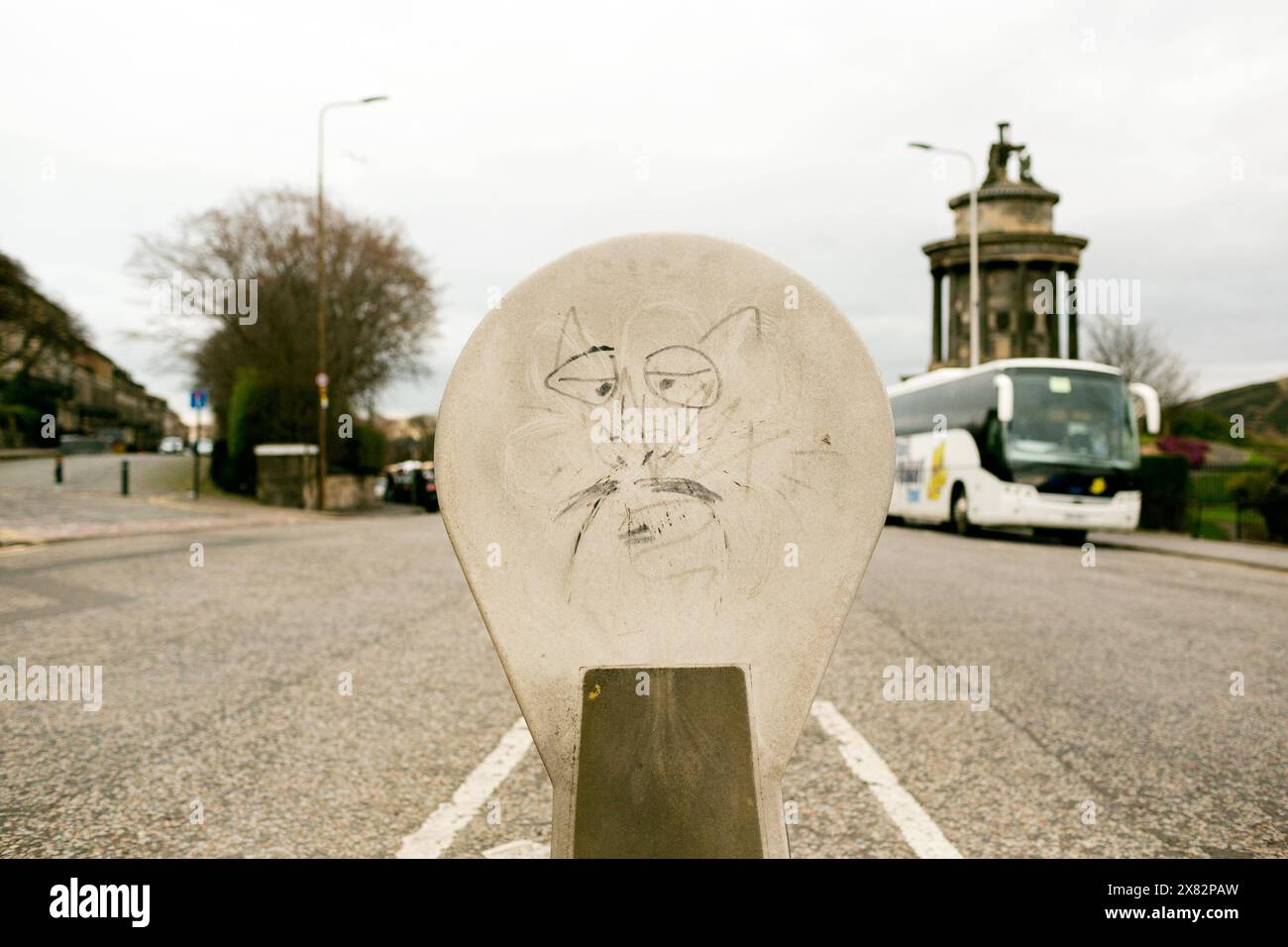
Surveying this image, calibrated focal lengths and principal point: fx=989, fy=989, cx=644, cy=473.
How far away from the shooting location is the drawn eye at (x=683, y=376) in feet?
6.00

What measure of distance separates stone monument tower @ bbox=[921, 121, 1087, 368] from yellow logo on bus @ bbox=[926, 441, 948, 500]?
24.3m

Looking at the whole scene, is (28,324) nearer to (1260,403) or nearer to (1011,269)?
(1011,269)

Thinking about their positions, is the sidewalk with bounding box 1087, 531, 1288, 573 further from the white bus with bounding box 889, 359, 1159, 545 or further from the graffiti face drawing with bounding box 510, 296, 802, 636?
the graffiti face drawing with bounding box 510, 296, 802, 636

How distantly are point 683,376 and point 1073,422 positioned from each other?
735 inches

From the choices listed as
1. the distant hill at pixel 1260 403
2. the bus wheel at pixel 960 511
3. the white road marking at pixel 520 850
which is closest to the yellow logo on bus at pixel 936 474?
the bus wheel at pixel 960 511

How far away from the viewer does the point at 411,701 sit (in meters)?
5.00

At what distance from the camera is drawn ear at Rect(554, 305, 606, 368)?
6.05ft

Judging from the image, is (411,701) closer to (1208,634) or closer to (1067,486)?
(1208,634)

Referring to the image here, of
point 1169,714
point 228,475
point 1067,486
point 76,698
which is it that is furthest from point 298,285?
point 1169,714

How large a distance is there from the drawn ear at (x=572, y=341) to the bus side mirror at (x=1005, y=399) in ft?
59.3

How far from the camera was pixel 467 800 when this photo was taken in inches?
135

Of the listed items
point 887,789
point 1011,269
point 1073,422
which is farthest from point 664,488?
point 1011,269

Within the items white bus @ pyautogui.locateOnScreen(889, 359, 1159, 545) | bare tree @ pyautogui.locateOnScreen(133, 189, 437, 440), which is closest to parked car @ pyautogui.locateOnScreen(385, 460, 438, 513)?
bare tree @ pyautogui.locateOnScreen(133, 189, 437, 440)
